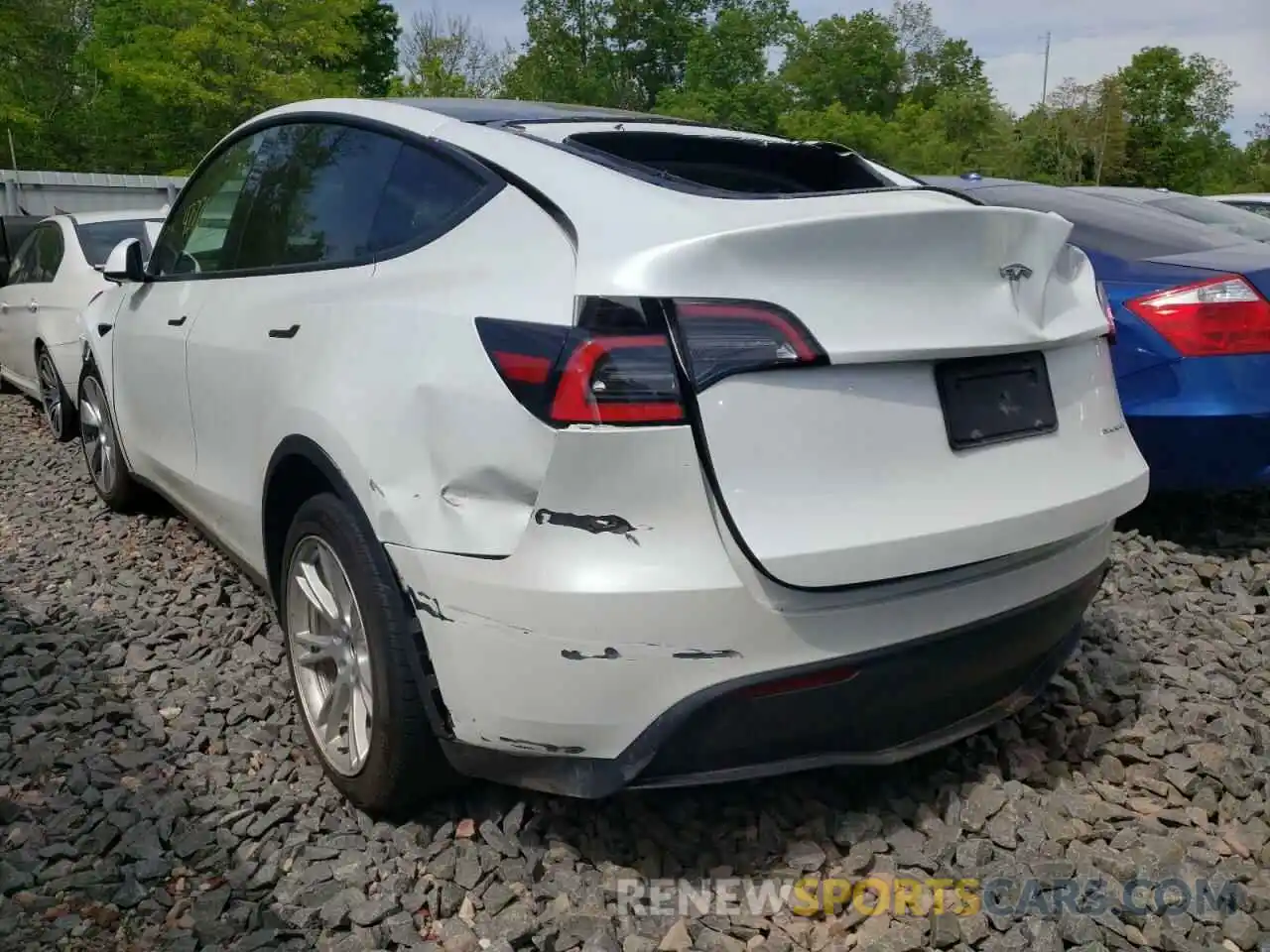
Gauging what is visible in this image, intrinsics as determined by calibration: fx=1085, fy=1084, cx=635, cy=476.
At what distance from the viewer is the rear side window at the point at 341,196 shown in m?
2.45

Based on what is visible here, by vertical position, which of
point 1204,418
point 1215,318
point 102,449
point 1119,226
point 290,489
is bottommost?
point 102,449

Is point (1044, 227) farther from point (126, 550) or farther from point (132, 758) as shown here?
point (126, 550)

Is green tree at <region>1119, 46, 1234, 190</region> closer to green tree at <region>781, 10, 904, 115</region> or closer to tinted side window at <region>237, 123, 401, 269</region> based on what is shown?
green tree at <region>781, 10, 904, 115</region>

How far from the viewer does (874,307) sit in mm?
1974

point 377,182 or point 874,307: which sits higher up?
point 377,182

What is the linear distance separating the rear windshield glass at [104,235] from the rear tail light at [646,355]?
5138 millimetres

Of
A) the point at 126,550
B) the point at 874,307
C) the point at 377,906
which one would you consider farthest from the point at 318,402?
the point at 126,550

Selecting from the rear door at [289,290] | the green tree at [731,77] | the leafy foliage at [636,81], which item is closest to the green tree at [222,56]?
the leafy foliage at [636,81]

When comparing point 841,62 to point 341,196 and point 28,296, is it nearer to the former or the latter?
point 28,296

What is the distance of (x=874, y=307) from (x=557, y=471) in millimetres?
653

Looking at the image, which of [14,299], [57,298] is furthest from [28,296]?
[57,298]

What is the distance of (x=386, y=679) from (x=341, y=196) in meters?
1.34

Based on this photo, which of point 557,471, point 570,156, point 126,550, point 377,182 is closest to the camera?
point 557,471

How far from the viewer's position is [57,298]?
6418mm
